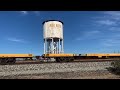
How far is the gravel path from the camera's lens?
26.6 m

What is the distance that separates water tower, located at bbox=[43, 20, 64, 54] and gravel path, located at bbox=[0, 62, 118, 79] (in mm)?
27139

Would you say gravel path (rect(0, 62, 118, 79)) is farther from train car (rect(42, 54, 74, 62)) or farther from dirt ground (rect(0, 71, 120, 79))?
train car (rect(42, 54, 74, 62))

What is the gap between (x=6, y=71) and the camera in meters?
28.2

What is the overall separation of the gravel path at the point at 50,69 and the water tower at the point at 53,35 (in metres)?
27.1

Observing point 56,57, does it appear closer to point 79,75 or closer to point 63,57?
point 63,57

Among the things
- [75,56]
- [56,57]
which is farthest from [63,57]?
[75,56]

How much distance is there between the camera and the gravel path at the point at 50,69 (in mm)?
26616

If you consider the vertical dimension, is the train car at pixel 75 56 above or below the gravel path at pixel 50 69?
→ above

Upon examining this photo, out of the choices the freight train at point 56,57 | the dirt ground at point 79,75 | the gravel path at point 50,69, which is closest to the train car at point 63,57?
the freight train at point 56,57

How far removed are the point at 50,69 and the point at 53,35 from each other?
1210 inches

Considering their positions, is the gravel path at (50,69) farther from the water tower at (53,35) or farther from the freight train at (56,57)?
the water tower at (53,35)

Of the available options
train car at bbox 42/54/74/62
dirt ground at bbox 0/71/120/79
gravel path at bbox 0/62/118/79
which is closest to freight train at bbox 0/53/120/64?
train car at bbox 42/54/74/62
